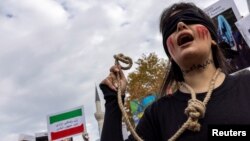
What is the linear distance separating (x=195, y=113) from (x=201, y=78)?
237mm

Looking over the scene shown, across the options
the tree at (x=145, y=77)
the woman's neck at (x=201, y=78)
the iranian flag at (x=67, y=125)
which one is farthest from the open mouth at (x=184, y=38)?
the tree at (x=145, y=77)

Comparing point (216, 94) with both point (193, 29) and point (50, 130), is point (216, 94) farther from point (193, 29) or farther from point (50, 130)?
point (50, 130)

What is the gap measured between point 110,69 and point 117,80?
52 mm

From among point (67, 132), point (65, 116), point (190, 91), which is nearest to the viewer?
point (190, 91)

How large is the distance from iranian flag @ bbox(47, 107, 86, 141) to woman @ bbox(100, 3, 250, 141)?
6.26 meters

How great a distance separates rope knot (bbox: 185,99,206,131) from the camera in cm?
127

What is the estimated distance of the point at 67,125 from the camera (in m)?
7.89

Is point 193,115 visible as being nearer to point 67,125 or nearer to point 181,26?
point 181,26

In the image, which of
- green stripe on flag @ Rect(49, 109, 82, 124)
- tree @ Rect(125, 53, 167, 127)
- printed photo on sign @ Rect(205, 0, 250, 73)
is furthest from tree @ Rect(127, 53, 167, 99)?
printed photo on sign @ Rect(205, 0, 250, 73)

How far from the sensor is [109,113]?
1.50 meters

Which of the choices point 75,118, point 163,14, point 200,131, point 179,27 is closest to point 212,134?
point 200,131

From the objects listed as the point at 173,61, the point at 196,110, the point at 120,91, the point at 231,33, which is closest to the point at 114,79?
the point at 120,91

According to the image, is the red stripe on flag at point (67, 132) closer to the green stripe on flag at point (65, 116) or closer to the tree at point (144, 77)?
the green stripe on flag at point (65, 116)

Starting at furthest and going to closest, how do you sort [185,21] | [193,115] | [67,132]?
[67,132], [185,21], [193,115]
